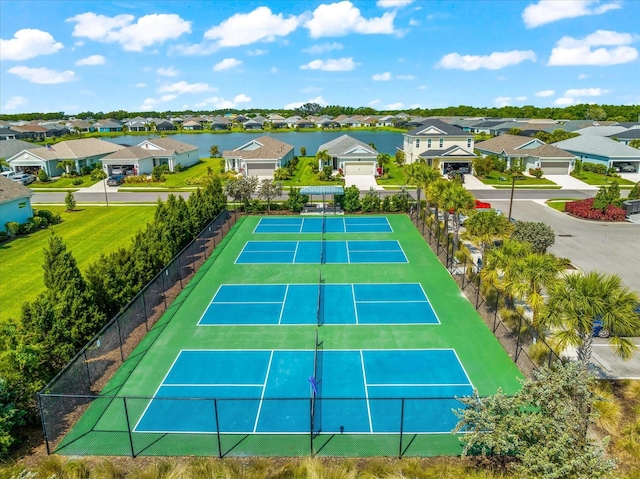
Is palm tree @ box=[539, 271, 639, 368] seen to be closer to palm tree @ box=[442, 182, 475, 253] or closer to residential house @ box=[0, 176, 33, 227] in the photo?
palm tree @ box=[442, 182, 475, 253]

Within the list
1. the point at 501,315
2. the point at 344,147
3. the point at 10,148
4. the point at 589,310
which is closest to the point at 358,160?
the point at 344,147

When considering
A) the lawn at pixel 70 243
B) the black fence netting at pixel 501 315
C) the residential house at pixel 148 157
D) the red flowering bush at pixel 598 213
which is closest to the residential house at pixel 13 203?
the lawn at pixel 70 243

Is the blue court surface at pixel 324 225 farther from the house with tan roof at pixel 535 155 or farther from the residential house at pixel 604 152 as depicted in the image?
the residential house at pixel 604 152

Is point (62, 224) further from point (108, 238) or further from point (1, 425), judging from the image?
point (1, 425)

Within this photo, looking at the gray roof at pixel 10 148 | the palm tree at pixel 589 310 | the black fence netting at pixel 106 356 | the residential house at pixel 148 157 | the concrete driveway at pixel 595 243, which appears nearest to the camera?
the palm tree at pixel 589 310

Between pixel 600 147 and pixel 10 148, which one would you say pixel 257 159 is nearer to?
pixel 10 148

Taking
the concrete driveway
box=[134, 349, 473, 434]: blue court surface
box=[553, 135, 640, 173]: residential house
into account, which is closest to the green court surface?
box=[134, 349, 473, 434]: blue court surface
